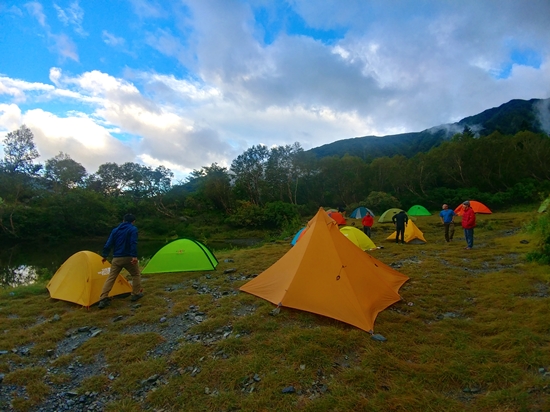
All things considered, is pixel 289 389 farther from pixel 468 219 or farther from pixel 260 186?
pixel 260 186

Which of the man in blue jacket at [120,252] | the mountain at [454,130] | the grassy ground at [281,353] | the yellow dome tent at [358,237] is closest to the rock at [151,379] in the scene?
the grassy ground at [281,353]

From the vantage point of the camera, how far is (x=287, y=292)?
6492mm

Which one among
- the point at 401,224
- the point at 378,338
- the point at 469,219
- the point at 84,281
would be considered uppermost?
the point at 469,219

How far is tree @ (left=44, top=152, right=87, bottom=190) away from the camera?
170 feet

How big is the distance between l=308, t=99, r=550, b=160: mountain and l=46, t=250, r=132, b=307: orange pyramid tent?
261 feet

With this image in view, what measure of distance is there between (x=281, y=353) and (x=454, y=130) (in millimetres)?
148891

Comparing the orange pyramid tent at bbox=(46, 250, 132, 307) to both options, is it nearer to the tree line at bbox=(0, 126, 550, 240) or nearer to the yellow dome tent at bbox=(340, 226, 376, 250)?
the yellow dome tent at bbox=(340, 226, 376, 250)

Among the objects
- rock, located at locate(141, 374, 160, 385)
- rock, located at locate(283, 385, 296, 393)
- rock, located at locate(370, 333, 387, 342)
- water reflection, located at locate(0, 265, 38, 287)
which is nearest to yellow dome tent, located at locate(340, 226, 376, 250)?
rock, located at locate(370, 333, 387, 342)

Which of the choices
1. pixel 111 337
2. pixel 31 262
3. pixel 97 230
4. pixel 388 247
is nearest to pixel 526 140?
pixel 388 247

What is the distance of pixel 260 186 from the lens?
50969mm

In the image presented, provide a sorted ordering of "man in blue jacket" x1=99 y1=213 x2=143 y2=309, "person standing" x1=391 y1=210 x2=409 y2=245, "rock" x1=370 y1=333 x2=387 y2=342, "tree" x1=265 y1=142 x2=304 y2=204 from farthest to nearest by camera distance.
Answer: "tree" x1=265 y1=142 x2=304 y2=204, "person standing" x1=391 y1=210 x2=409 y2=245, "man in blue jacket" x1=99 y1=213 x2=143 y2=309, "rock" x1=370 y1=333 x2=387 y2=342

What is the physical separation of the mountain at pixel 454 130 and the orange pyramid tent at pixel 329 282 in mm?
78865

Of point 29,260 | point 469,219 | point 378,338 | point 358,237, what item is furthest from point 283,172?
point 378,338

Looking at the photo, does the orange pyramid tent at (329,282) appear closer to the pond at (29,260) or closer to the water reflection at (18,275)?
the pond at (29,260)
